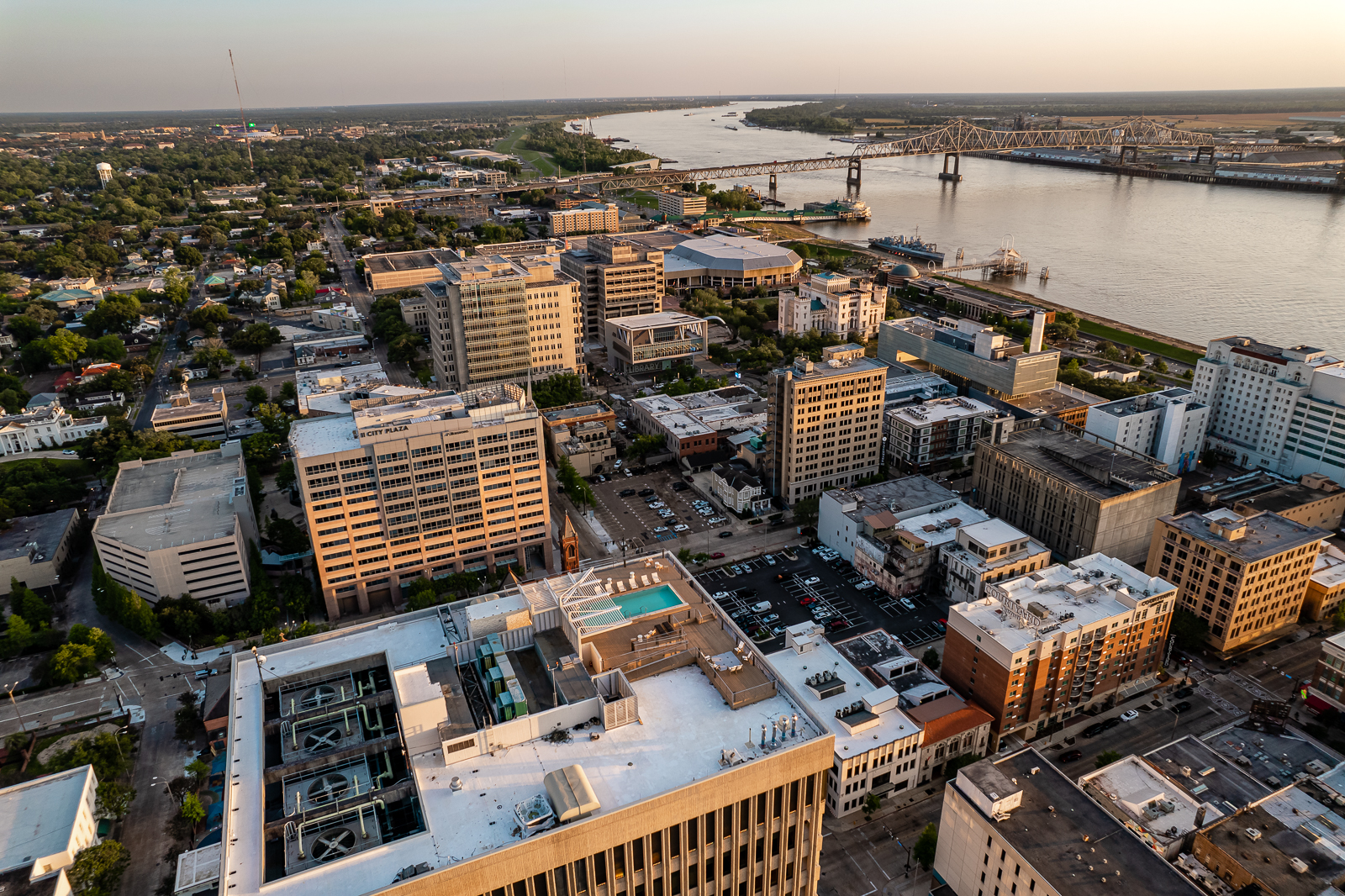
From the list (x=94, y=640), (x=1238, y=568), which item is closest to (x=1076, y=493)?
(x=1238, y=568)

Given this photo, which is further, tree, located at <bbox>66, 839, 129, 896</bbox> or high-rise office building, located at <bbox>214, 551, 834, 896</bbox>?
tree, located at <bbox>66, 839, 129, 896</bbox>

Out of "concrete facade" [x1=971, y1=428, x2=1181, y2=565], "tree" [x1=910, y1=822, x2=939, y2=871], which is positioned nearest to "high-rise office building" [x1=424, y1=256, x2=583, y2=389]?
"concrete facade" [x1=971, y1=428, x2=1181, y2=565]

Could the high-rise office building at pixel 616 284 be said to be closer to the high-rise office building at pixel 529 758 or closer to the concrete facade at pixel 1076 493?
the concrete facade at pixel 1076 493

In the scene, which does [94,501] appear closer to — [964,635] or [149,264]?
[964,635]

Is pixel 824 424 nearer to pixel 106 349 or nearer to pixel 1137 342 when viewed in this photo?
pixel 1137 342

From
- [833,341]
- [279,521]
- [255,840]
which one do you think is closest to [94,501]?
[279,521]

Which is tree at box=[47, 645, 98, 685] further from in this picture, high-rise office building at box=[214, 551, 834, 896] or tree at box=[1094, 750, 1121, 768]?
tree at box=[1094, 750, 1121, 768]

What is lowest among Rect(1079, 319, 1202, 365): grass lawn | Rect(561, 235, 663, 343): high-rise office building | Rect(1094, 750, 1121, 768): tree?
Rect(1094, 750, 1121, 768): tree
